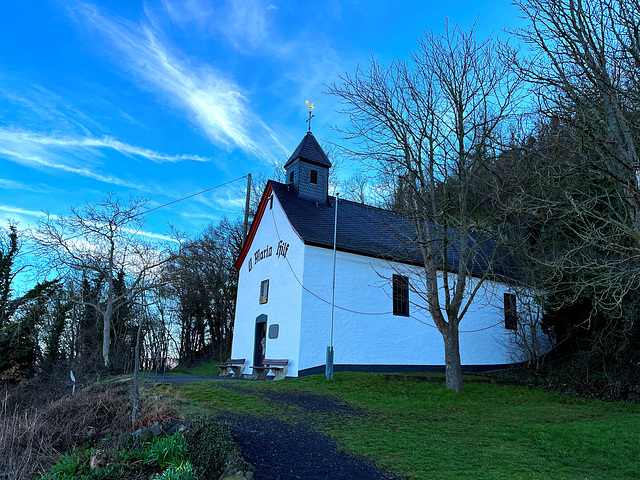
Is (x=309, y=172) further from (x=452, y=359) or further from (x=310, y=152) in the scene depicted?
(x=452, y=359)

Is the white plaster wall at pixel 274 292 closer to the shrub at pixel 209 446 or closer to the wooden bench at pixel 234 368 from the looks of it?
the wooden bench at pixel 234 368

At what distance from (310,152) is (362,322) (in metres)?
7.84

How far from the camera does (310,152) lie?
1936 cm

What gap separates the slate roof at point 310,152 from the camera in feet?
62.8

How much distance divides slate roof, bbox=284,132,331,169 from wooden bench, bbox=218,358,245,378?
9.07m

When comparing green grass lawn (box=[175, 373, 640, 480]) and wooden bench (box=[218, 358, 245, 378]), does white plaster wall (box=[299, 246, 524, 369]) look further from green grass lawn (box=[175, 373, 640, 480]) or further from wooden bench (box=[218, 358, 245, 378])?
wooden bench (box=[218, 358, 245, 378])

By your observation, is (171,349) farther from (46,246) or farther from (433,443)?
(433,443)

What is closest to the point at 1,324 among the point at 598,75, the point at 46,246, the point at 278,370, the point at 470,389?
the point at 46,246

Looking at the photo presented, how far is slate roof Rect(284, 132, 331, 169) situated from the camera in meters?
19.1

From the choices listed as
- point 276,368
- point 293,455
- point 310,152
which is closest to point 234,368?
point 276,368

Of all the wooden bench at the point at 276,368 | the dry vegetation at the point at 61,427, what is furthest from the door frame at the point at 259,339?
the dry vegetation at the point at 61,427

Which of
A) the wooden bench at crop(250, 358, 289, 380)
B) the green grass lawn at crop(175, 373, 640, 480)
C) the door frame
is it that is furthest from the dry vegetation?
the door frame

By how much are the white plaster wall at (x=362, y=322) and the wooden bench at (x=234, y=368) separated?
14.7 feet

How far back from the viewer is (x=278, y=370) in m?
15.3
